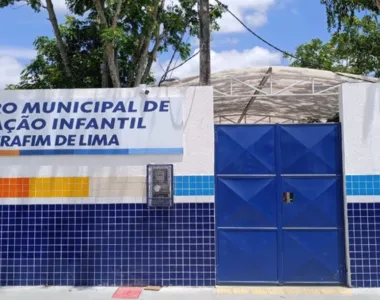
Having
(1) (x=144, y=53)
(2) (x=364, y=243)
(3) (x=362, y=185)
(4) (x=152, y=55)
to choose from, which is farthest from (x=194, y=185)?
(4) (x=152, y=55)

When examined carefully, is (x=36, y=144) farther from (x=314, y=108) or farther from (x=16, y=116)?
(x=314, y=108)

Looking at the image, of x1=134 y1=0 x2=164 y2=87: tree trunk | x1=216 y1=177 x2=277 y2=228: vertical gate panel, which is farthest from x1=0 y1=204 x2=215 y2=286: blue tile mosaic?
x1=134 y1=0 x2=164 y2=87: tree trunk

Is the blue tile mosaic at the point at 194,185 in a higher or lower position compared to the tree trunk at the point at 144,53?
lower

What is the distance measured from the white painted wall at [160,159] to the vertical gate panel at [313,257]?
174 cm

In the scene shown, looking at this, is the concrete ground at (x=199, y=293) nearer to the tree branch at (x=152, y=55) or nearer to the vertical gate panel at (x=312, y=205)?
the vertical gate panel at (x=312, y=205)

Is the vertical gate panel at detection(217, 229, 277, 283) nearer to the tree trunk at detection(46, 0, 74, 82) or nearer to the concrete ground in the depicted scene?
the concrete ground

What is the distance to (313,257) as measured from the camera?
7.04m

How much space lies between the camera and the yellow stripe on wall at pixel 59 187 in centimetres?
725

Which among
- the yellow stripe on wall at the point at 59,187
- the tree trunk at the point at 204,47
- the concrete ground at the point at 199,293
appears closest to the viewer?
the concrete ground at the point at 199,293

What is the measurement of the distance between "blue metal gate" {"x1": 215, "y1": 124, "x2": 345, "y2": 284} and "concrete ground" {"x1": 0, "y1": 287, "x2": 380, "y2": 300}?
9.0 inches

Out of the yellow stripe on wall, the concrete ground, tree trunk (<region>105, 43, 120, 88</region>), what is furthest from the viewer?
tree trunk (<region>105, 43, 120, 88</region>)

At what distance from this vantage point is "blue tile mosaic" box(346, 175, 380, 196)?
7.01 meters

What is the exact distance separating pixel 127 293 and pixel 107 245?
2.68 feet

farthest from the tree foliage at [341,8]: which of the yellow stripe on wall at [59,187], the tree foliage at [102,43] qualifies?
the yellow stripe on wall at [59,187]
